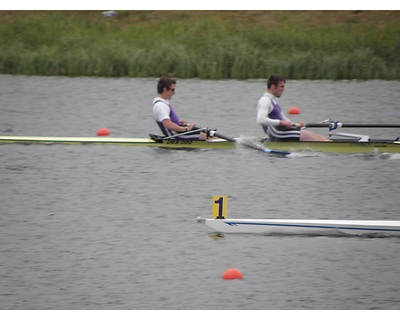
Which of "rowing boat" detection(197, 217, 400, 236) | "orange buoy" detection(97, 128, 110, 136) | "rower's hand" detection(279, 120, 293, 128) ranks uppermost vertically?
"rower's hand" detection(279, 120, 293, 128)

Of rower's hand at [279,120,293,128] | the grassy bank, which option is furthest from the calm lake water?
the grassy bank

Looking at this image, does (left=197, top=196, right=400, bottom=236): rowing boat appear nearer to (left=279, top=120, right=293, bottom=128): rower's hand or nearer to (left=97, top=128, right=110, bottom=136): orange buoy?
(left=279, top=120, right=293, bottom=128): rower's hand

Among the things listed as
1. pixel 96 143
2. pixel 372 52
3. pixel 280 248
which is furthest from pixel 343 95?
pixel 280 248

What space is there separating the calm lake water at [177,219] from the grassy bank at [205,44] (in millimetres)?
3552

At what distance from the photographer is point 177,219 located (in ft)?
44.1

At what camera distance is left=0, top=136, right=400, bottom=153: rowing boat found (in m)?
16.5

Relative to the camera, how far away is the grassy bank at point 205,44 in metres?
25.0

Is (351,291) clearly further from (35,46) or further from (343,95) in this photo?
(35,46)

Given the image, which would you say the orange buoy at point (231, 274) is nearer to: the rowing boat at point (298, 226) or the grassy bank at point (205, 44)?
the rowing boat at point (298, 226)

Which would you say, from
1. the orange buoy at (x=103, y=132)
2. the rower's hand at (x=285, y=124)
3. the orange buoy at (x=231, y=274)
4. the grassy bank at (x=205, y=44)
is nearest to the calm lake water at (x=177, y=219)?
the orange buoy at (x=231, y=274)

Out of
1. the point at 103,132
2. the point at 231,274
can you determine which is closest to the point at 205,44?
the point at 103,132

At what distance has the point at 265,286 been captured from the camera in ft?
36.5

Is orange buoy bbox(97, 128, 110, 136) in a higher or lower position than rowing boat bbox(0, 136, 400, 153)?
lower

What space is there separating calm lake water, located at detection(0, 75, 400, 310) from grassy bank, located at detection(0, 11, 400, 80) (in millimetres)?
3552
